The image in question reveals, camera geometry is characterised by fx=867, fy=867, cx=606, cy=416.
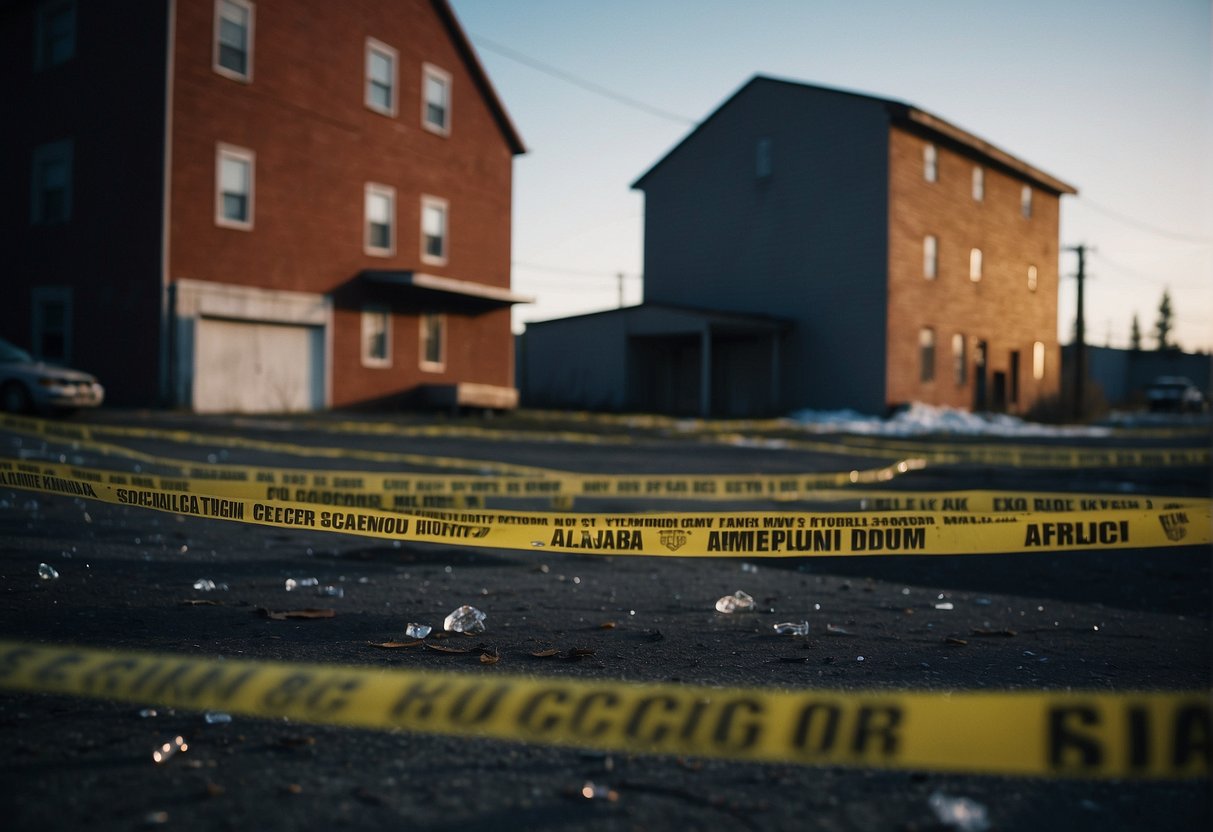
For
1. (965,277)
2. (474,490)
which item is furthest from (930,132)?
(474,490)

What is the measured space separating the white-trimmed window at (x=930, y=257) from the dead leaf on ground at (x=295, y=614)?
28.5 metres

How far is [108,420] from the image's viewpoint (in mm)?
14961

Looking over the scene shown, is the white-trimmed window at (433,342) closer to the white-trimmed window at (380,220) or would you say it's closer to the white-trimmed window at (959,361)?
the white-trimmed window at (380,220)

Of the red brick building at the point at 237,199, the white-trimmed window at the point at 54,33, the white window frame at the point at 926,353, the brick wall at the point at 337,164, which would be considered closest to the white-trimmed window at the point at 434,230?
the red brick building at the point at 237,199

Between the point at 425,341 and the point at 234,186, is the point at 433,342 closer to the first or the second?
the point at 425,341

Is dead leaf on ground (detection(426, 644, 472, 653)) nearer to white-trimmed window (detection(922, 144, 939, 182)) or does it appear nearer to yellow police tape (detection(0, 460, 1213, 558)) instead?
yellow police tape (detection(0, 460, 1213, 558))

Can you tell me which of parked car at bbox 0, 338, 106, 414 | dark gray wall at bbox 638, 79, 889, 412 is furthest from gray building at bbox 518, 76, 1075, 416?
parked car at bbox 0, 338, 106, 414

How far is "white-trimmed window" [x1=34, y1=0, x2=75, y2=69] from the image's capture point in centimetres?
1970

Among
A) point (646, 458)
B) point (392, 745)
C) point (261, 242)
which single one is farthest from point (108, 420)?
point (392, 745)

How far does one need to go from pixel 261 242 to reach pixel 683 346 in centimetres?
1645

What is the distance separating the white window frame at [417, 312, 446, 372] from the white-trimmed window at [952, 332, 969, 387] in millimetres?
18347

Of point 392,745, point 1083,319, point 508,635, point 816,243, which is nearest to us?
point 392,745

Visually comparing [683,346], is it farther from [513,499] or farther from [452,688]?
[452,688]

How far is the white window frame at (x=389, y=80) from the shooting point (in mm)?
22234
